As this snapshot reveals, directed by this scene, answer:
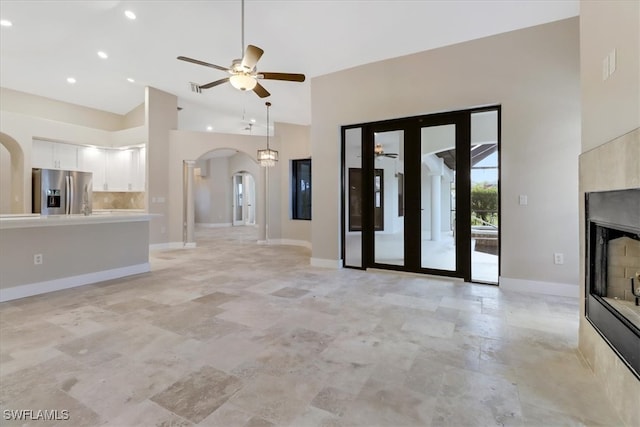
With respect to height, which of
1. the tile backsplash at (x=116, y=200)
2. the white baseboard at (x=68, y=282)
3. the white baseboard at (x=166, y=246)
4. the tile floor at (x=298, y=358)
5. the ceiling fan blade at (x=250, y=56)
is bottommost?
the tile floor at (x=298, y=358)

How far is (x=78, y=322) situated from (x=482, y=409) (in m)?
3.38

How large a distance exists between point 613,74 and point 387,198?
3337 mm

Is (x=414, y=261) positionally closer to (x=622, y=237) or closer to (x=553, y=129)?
(x=553, y=129)

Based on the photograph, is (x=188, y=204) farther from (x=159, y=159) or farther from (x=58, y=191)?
(x=58, y=191)

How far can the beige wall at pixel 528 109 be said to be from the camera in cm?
351

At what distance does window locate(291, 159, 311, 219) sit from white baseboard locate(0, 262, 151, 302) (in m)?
4.25

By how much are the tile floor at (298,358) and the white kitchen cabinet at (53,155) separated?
4.68 meters

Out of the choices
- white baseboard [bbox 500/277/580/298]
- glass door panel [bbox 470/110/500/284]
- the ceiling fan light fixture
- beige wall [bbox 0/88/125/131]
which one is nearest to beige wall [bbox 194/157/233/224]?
beige wall [bbox 0/88/125/131]

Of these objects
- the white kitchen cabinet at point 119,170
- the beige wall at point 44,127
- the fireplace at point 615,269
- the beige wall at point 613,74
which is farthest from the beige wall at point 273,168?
the fireplace at point 615,269

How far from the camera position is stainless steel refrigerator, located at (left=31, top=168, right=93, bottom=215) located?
640cm

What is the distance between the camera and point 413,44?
4.14 metres

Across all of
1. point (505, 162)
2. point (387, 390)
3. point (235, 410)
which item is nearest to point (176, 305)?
point (235, 410)

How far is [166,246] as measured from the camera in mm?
7469

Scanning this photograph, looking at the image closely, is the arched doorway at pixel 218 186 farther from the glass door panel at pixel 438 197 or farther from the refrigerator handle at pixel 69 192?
the glass door panel at pixel 438 197
